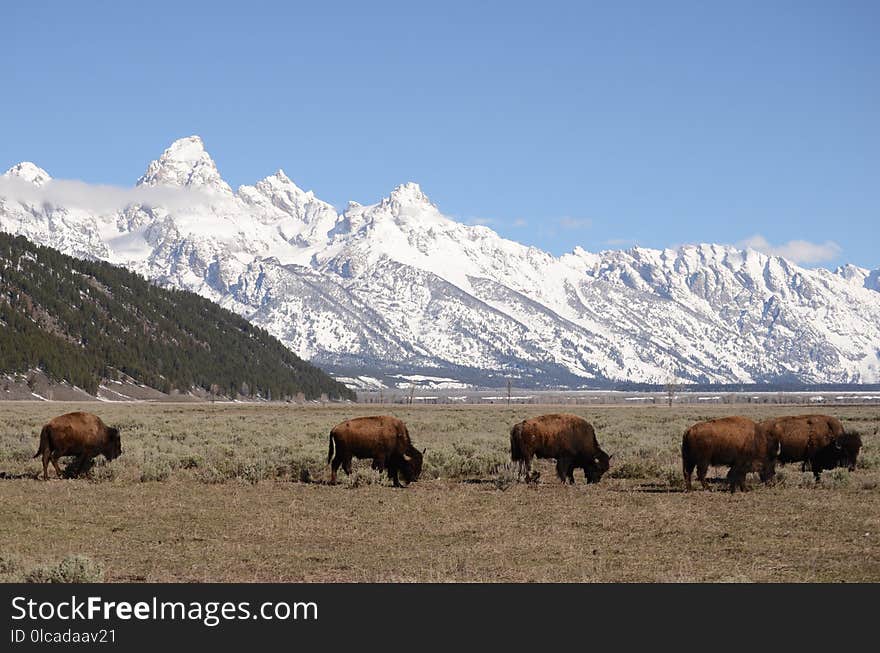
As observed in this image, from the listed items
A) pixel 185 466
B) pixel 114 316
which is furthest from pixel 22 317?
pixel 185 466

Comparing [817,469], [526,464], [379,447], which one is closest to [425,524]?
[526,464]

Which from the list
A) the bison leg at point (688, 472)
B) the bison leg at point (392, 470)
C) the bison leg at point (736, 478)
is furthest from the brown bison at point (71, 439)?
the bison leg at point (736, 478)

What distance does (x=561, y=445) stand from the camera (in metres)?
29.0

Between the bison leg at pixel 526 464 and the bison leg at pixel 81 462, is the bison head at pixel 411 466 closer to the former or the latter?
the bison leg at pixel 526 464

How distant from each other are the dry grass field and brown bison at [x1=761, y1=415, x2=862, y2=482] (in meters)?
0.68

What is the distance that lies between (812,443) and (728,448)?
13.3 feet

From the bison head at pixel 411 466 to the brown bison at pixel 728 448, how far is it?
692 centimetres

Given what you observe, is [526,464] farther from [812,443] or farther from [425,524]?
[812,443]

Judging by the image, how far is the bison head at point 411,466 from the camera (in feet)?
96.6

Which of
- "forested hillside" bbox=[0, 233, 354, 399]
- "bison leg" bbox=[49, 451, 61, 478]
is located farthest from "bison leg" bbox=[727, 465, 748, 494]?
"forested hillside" bbox=[0, 233, 354, 399]

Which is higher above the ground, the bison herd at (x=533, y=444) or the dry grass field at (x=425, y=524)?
the bison herd at (x=533, y=444)

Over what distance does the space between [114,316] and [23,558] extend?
17813 centimetres
